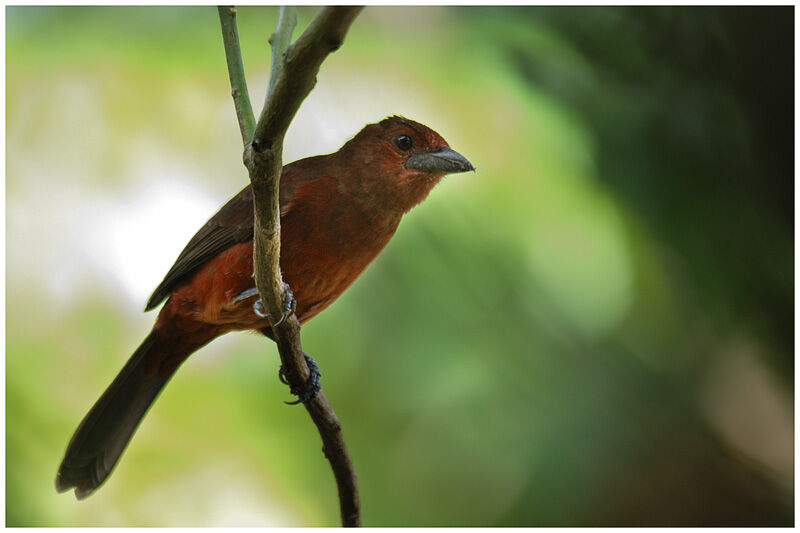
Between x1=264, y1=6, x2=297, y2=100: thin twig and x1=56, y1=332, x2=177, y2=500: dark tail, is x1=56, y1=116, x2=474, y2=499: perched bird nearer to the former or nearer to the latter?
x1=56, y1=332, x2=177, y2=500: dark tail

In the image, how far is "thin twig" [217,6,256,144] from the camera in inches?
56.8

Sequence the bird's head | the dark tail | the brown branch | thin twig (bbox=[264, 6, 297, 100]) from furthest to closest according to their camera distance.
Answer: the dark tail < the bird's head < thin twig (bbox=[264, 6, 297, 100]) < the brown branch

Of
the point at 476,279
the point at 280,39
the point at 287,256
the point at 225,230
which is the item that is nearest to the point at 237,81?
the point at 280,39

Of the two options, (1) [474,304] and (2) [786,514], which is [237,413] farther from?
(2) [786,514]

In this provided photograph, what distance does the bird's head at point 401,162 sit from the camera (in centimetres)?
253

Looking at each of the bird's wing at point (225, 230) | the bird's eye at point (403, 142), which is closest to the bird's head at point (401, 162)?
the bird's eye at point (403, 142)

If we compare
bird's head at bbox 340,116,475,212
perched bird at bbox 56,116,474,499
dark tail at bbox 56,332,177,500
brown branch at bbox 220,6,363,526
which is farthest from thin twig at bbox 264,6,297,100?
dark tail at bbox 56,332,177,500

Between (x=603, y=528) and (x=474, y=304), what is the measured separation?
87cm

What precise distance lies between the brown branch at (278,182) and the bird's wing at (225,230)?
21.7 inches

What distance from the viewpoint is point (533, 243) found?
288 centimetres

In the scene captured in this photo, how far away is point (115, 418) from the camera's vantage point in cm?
280

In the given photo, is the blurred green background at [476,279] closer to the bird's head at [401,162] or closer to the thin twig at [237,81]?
the bird's head at [401,162]

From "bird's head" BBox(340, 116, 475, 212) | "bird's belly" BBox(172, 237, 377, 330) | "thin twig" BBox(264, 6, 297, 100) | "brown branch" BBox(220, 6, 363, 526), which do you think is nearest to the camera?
"brown branch" BBox(220, 6, 363, 526)

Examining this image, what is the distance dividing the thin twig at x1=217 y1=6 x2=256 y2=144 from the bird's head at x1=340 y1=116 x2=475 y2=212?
1016 mm
